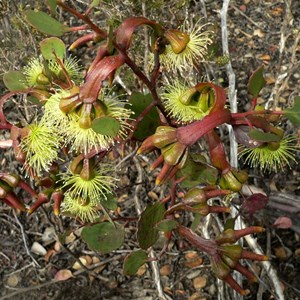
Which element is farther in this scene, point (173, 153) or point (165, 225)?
point (165, 225)

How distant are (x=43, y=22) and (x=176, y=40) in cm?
18

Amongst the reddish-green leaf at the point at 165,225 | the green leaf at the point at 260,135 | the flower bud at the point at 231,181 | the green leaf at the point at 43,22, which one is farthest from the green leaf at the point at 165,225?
the green leaf at the point at 43,22

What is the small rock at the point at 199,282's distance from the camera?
1677 mm

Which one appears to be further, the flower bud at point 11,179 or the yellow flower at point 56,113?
the flower bud at point 11,179

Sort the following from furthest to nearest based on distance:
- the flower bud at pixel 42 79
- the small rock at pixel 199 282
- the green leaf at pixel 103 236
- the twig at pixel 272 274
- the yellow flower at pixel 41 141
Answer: the small rock at pixel 199 282 < the twig at pixel 272 274 < the green leaf at pixel 103 236 < the flower bud at pixel 42 79 < the yellow flower at pixel 41 141

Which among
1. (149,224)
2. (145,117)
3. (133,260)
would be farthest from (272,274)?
(145,117)

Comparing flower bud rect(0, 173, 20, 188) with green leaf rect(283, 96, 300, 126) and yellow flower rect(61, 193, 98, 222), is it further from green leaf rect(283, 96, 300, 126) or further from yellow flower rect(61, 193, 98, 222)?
green leaf rect(283, 96, 300, 126)

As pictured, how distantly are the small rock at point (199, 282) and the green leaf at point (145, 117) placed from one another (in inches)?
36.6

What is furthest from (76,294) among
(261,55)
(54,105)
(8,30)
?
(261,55)

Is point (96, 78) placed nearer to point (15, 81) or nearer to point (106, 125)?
point (106, 125)

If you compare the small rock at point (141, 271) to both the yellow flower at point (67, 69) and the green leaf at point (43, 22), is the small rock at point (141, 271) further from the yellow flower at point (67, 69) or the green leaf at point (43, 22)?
the green leaf at point (43, 22)

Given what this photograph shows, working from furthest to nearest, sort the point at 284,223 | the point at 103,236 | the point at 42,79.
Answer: the point at 284,223 → the point at 103,236 → the point at 42,79

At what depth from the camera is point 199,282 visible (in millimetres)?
1683

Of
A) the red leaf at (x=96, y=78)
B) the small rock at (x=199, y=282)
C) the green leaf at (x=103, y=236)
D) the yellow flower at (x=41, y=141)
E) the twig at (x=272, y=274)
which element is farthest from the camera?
the small rock at (x=199, y=282)
